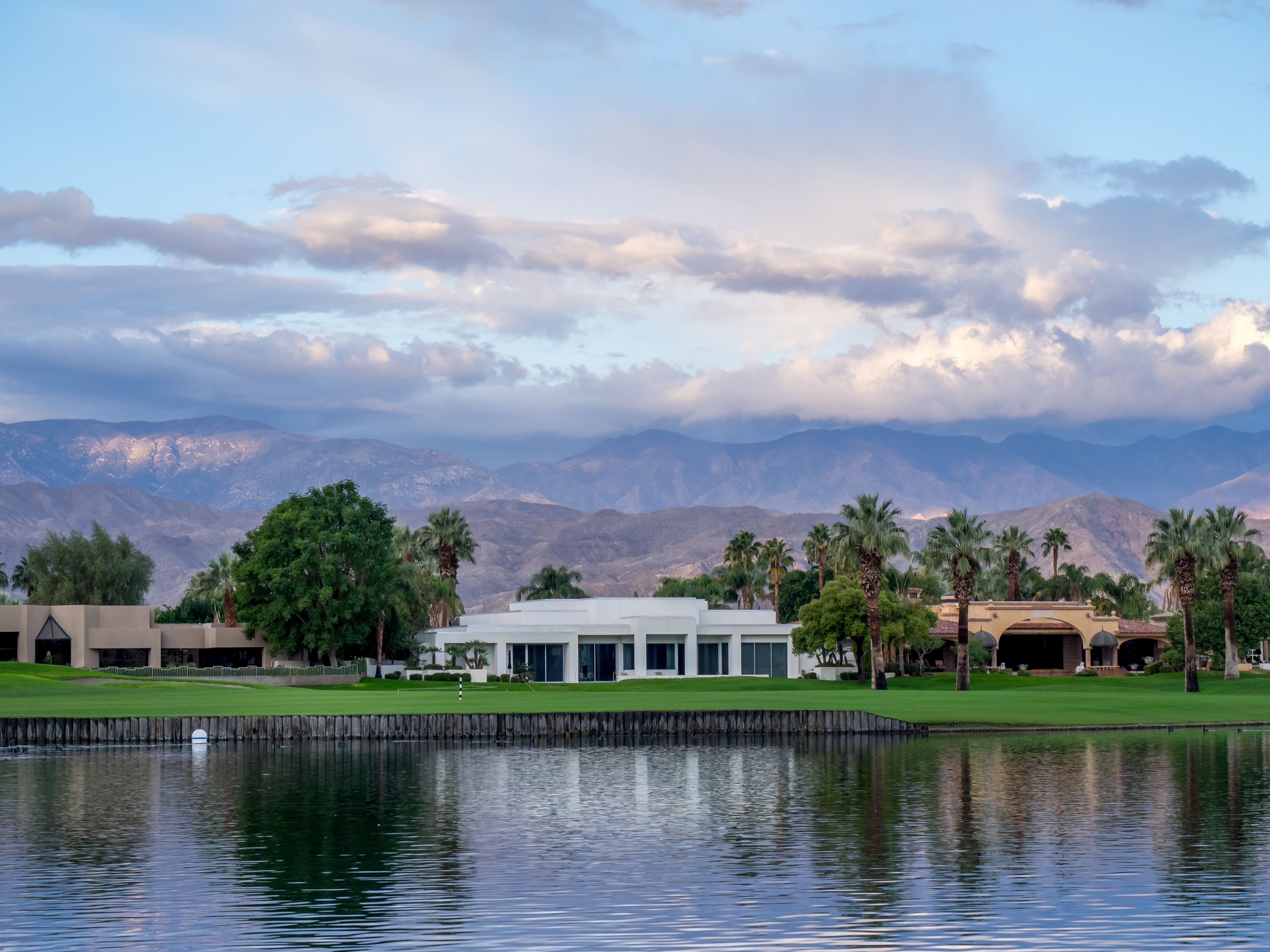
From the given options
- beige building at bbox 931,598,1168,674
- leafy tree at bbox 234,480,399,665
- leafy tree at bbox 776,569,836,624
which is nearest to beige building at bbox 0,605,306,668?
leafy tree at bbox 234,480,399,665

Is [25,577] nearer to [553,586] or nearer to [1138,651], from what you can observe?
[553,586]

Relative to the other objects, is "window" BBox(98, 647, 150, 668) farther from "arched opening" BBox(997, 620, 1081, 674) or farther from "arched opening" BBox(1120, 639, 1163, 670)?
"arched opening" BBox(1120, 639, 1163, 670)

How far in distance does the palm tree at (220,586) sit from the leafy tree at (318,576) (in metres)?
4.50

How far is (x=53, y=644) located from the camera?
9969 centimetres

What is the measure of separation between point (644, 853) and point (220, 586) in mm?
99844

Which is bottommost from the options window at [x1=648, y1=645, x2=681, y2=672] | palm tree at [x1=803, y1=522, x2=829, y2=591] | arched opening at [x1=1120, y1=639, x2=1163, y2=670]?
arched opening at [x1=1120, y1=639, x2=1163, y2=670]

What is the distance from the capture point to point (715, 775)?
39281 millimetres

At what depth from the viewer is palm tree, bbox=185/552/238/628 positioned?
4328 inches

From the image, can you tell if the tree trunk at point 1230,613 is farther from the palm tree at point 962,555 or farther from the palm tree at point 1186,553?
the palm tree at point 962,555

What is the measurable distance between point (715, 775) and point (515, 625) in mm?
61863

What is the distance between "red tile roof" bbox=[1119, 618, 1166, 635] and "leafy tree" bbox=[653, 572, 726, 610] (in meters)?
43.2

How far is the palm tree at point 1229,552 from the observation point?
85.2m

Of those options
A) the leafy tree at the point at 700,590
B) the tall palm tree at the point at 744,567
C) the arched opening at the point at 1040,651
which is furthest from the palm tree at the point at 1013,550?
the leafy tree at the point at 700,590

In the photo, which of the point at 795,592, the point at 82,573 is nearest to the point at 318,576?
the point at 82,573
